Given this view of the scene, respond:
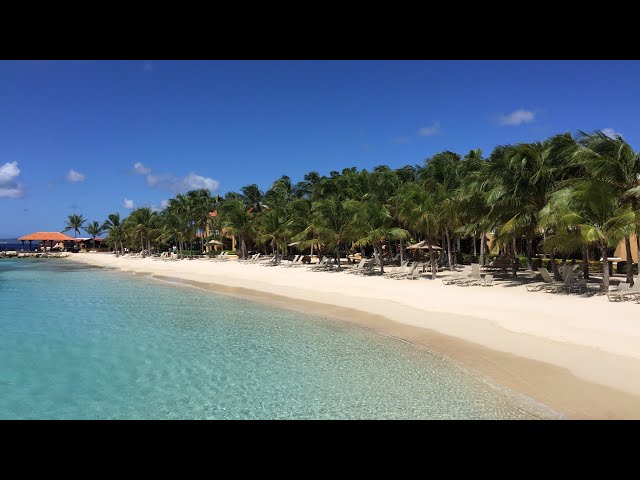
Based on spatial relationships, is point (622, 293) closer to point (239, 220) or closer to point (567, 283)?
point (567, 283)

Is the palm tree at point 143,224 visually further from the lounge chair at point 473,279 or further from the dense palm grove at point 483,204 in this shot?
the lounge chair at point 473,279

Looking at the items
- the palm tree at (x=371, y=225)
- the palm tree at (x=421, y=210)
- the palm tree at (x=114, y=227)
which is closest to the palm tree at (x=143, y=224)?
the palm tree at (x=114, y=227)

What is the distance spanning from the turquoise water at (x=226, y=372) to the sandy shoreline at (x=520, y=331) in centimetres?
72

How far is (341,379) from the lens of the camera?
7.82 m

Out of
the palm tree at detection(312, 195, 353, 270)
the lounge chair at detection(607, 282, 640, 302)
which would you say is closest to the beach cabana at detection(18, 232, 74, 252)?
the palm tree at detection(312, 195, 353, 270)

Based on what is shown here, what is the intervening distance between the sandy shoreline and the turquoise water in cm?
72

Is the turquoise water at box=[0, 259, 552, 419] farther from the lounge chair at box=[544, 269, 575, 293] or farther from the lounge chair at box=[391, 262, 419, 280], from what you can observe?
the lounge chair at box=[391, 262, 419, 280]

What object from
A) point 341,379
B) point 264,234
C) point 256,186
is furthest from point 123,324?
point 256,186

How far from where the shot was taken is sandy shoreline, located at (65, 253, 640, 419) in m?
6.53

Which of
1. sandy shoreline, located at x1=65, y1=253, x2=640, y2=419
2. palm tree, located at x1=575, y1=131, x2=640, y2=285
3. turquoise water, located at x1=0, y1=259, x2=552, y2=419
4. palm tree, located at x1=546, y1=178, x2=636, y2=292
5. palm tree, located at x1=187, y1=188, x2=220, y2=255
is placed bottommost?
turquoise water, located at x1=0, y1=259, x2=552, y2=419

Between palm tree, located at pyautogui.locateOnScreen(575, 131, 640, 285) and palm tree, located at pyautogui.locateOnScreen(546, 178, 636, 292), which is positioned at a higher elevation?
palm tree, located at pyautogui.locateOnScreen(575, 131, 640, 285)
